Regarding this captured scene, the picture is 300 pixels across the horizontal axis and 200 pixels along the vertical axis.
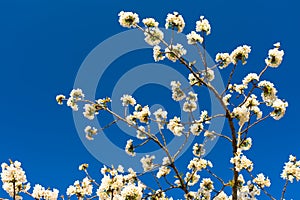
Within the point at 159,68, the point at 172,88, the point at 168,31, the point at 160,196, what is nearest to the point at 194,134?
the point at 172,88

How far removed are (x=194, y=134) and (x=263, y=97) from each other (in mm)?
1623

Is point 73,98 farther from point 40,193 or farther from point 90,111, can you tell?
point 40,193

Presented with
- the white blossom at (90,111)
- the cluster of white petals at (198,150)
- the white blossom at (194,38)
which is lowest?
the cluster of white petals at (198,150)

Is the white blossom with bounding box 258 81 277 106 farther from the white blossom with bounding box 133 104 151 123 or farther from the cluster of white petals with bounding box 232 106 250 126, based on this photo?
the white blossom with bounding box 133 104 151 123

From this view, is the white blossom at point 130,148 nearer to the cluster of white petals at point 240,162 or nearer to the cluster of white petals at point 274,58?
the cluster of white petals at point 240,162

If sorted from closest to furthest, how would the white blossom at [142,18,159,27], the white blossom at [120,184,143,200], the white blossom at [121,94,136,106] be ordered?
the white blossom at [120,184,143,200] < the white blossom at [142,18,159,27] < the white blossom at [121,94,136,106]

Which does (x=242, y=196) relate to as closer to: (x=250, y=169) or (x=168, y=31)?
(x=250, y=169)

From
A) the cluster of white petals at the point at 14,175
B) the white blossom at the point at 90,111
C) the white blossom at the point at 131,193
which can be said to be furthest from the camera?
the white blossom at the point at 90,111

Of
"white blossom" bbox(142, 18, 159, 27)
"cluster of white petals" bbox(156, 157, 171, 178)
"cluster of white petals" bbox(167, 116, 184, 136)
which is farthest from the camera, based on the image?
"cluster of white petals" bbox(156, 157, 171, 178)

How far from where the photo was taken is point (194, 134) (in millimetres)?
7387

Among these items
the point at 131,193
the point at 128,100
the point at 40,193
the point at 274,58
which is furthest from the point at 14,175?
the point at 274,58

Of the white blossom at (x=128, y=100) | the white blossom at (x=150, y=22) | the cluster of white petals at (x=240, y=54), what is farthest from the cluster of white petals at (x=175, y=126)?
the white blossom at (x=150, y=22)

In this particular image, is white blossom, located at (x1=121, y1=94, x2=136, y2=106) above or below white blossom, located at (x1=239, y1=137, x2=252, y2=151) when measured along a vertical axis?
above

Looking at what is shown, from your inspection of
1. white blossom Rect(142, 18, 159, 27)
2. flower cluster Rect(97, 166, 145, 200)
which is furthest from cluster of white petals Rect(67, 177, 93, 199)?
white blossom Rect(142, 18, 159, 27)
